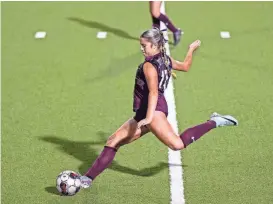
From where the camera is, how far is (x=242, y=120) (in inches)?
388

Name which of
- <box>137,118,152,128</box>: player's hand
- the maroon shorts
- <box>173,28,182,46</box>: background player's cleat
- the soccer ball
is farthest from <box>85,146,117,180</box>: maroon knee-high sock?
<box>173,28,182,46</box>: background player's cleat

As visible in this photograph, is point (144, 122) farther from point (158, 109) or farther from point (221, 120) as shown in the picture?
point (221, 120)

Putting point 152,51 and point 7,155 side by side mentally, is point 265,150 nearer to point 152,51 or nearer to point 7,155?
point 152,51

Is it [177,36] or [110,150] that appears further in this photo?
→ [177,36]

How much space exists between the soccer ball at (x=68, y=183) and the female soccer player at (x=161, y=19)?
5.84 metres

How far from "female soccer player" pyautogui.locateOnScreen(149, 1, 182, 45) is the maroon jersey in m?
5.45

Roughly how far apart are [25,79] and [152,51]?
4831 millimetres

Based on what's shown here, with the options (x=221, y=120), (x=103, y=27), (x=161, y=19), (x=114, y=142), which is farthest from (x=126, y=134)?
(x=103, y=27)

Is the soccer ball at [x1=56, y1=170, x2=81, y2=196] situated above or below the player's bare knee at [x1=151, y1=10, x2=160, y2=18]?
below

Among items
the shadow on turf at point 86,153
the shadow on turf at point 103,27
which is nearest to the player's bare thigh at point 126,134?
the shadow on turf at point 86,153

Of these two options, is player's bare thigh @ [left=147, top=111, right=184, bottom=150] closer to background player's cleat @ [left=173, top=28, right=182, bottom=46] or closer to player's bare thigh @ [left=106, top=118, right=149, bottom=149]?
player's bare thigh @ [left=106, top=118, right=149, bottom=149]

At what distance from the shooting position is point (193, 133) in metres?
8.02

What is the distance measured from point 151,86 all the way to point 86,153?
2018 millimetres

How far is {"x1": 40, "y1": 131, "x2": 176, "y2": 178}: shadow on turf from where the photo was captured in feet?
27.7
